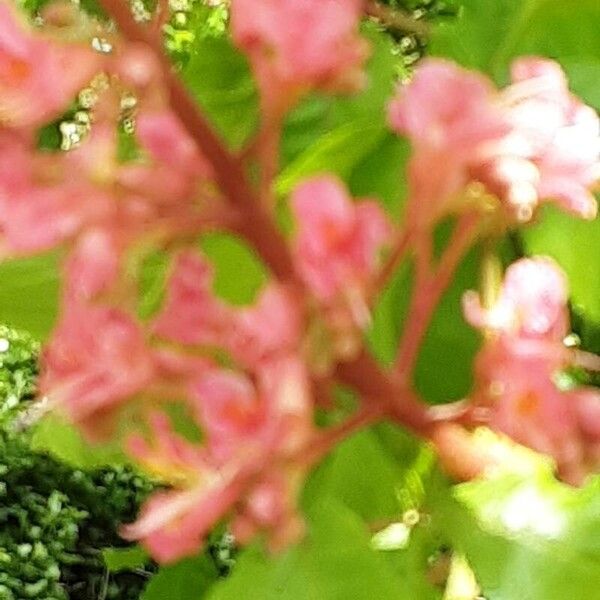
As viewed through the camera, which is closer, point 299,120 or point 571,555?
point 571,555

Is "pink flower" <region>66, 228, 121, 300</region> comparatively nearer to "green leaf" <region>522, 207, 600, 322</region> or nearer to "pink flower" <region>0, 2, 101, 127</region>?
"pink flower" <region>0, 2, 101, 127</region>

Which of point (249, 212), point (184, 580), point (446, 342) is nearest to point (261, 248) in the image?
point (249, 212)

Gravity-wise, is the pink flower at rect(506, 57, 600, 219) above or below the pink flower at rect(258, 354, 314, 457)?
above

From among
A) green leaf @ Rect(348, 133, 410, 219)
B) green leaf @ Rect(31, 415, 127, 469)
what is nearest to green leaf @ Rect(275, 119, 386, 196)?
green leaf @ Rect(348, 133, 410, 219)

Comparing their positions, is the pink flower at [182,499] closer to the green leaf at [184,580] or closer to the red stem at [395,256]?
the red stem at [395,256]

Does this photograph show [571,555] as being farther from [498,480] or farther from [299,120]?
[299,120]

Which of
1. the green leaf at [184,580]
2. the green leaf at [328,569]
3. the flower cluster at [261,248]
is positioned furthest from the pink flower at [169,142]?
the green leaf at [184,580]

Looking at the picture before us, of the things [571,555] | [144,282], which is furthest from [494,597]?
[144,282]

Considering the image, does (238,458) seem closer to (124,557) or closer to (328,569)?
(328,569)
